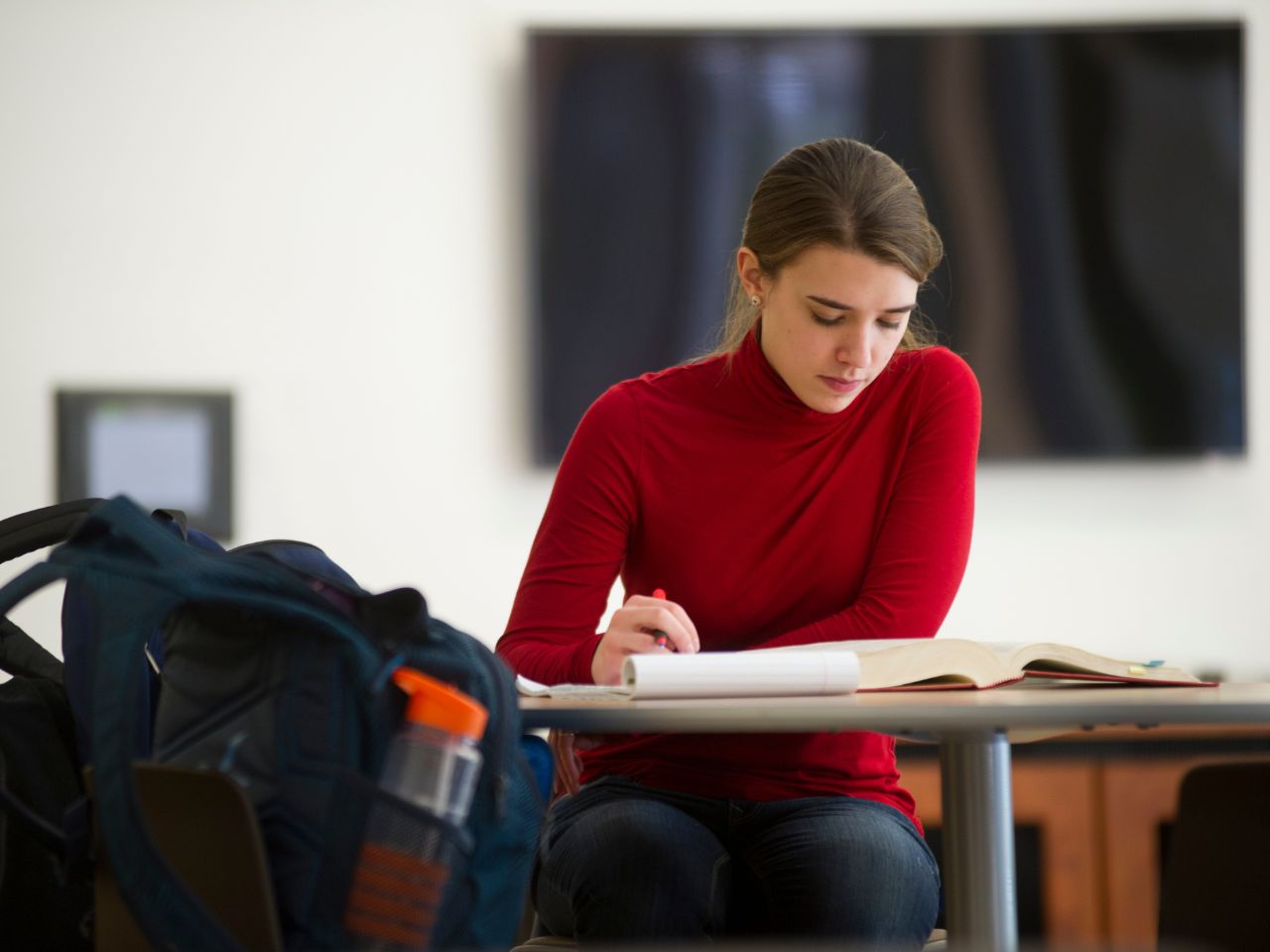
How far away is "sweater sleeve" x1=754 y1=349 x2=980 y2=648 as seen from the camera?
1.43 m

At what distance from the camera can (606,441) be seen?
156 cm

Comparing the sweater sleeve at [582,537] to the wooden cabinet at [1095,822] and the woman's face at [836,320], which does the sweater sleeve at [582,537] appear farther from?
the wooden cabinet at [1095,822]

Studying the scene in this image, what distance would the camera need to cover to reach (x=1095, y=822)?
2.67 meters

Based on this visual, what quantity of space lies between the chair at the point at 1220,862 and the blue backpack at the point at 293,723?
2.29 ft

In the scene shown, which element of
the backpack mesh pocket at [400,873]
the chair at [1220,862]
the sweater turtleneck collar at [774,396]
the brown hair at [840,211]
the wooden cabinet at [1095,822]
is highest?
the brown hair at [840,211]

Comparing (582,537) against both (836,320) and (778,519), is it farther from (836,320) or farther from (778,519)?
(836,320)

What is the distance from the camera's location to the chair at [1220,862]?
129cm

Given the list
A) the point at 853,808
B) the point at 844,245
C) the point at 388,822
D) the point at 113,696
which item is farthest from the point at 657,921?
the point at 844,245

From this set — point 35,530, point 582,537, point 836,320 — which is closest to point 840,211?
point 836,320

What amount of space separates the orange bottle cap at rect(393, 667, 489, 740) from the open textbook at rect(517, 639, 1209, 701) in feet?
0.67

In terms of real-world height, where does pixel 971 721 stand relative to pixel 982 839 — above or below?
above

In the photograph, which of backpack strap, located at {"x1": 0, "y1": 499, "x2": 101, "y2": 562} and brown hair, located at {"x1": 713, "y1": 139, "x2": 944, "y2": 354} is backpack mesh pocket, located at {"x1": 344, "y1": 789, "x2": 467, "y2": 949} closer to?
backpack strap, located at {"x1": 0, "y1": 499, "x2": 101, "y2": 562}

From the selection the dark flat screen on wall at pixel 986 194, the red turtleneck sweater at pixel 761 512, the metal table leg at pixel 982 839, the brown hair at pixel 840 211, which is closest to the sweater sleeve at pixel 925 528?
the red turtleneck sweater at pixel 761 512

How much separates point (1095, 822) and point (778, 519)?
1431 millimetres
